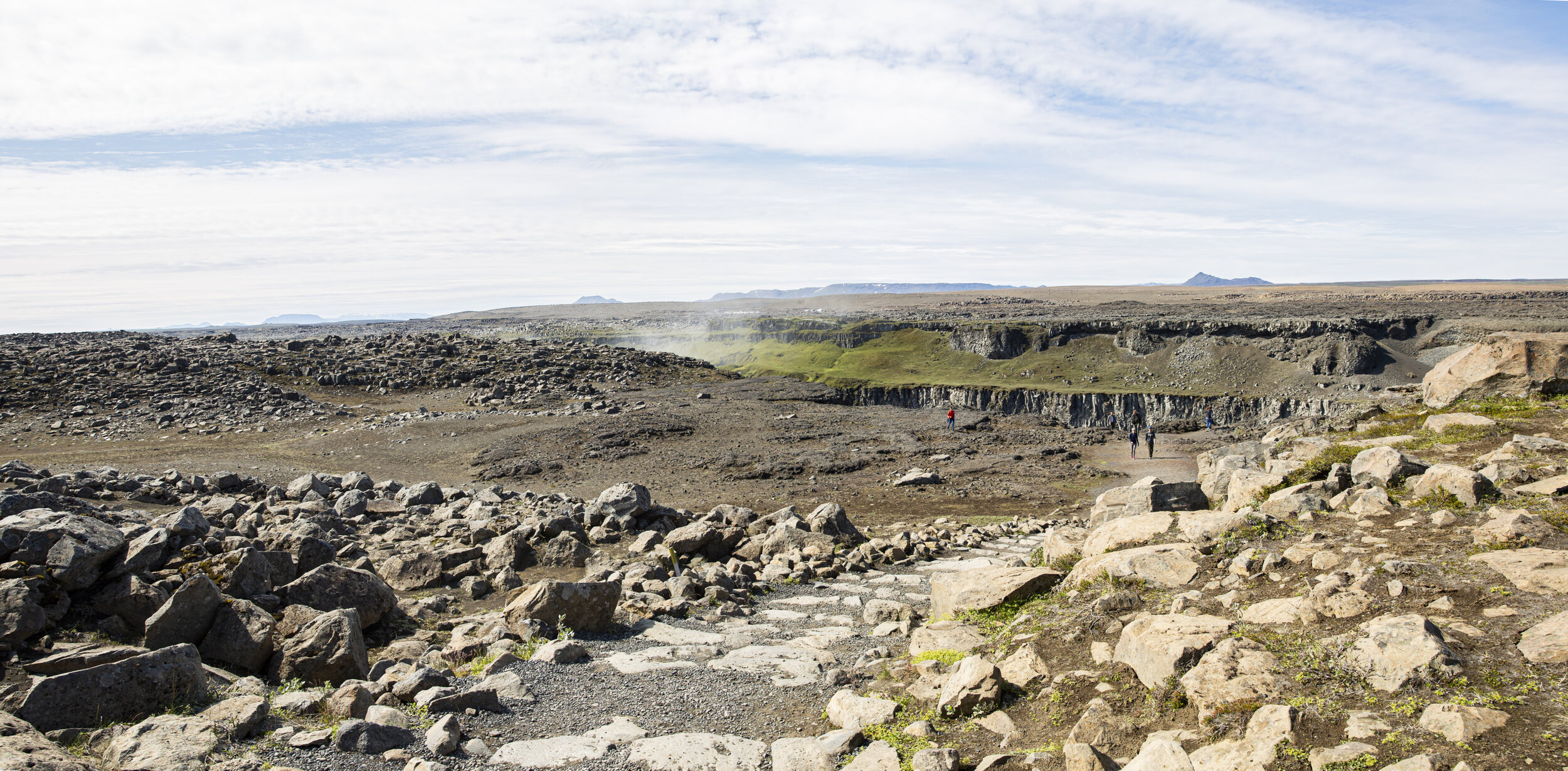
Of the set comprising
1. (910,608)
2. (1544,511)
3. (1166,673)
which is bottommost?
(910,608)

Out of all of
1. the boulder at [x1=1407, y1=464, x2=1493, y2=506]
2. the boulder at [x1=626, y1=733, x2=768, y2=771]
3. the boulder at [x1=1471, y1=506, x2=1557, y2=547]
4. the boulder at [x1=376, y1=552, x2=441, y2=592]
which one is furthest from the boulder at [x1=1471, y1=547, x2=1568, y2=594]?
the boulder at [x1=376, y1=552, x2=441, y2=592]

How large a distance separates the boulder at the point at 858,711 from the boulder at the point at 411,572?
9.06m

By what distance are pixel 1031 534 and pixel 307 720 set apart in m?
16.8

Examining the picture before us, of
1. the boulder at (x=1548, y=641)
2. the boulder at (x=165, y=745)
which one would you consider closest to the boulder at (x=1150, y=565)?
the boulder at (x=1548, y=641)

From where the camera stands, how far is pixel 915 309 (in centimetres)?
18550

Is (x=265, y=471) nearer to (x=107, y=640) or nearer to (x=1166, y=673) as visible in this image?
(x=107, y=640)

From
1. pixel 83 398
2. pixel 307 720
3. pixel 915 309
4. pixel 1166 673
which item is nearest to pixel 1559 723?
pixel 1166 673

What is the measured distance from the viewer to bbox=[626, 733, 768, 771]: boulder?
268 inches

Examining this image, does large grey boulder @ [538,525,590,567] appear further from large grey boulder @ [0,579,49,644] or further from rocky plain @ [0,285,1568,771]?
large grey boulder @ [0,579,49,644]

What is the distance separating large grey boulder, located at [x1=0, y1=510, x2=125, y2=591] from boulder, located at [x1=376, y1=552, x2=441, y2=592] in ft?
13.3

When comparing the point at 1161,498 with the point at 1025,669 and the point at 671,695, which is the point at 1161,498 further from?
the point at 671,695

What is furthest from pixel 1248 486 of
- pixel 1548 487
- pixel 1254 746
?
pixel 1254 746

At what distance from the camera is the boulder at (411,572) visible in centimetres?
1373

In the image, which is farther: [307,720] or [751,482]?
[751,482]
